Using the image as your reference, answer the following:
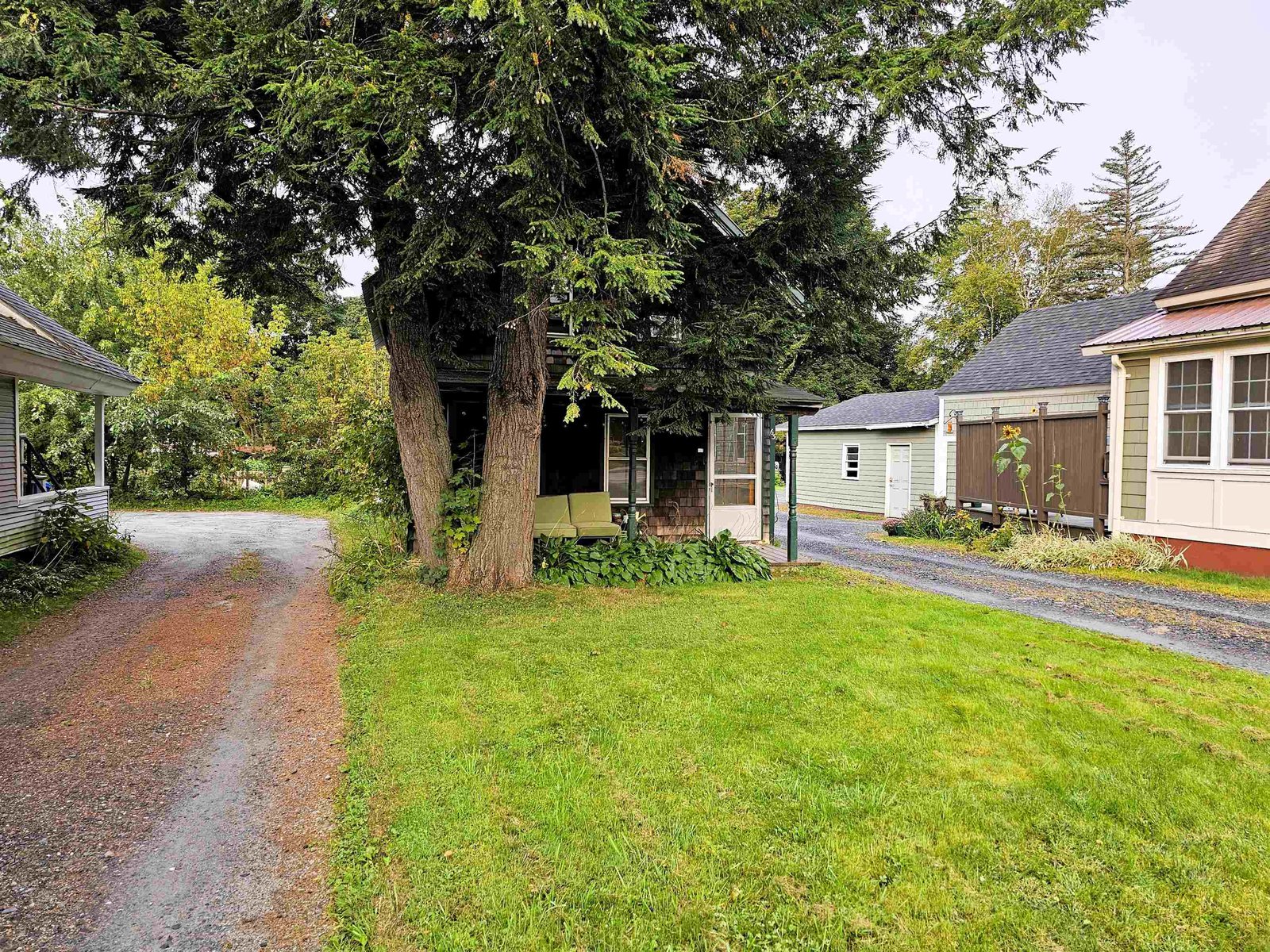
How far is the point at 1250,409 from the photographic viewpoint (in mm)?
8242

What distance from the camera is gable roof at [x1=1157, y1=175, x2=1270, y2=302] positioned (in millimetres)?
8727

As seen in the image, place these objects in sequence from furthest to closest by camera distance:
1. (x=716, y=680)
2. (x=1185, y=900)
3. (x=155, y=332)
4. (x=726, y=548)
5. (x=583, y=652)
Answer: (x=155, y=332), (x=726, y=548), (x=583, y=652), (x=716, y=680), (x=1185, y=900)

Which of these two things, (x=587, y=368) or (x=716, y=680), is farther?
(x=587, y=368)

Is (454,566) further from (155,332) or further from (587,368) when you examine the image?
(155,332)

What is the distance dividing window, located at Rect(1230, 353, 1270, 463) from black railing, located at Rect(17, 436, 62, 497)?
17.6 metres

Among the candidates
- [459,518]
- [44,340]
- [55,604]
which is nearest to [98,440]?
[44,340]

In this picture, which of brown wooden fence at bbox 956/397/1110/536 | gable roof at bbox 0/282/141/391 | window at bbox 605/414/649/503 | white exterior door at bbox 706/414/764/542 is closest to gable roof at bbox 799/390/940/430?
brown wooden fence at bbox 956/397/1110/536

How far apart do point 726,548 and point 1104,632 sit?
13.6 feet

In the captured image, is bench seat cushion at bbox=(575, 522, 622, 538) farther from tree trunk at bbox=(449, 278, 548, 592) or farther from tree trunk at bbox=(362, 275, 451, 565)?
tree trunk at bbox=(362, 275, 451, 565)

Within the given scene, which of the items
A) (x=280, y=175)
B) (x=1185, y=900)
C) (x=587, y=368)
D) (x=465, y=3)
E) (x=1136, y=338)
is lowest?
(x=1185, y=900)

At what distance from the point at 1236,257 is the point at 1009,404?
4.63 m

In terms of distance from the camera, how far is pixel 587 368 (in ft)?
17.8

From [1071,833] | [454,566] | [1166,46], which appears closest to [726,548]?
[454,566]

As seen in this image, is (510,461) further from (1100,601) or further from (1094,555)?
(1094,555)
